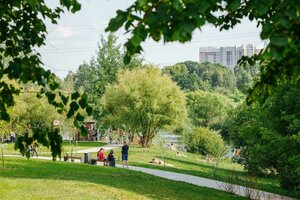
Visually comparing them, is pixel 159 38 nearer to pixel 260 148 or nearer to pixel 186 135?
pixel 260 148

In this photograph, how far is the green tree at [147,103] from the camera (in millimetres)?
46875

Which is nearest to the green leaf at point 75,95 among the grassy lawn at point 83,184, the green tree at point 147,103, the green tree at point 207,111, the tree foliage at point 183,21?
the tree foliage at point 183,21

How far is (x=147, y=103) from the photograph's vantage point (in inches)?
1854

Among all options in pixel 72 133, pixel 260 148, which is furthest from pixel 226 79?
pixel 260 148

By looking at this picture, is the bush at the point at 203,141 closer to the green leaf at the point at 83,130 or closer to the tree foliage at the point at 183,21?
the green leaf at the point at 83,130

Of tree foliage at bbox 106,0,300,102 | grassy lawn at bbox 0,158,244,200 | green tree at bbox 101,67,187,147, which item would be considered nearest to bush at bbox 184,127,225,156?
green tree at bbox 101,67,187,147

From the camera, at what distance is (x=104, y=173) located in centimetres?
2348

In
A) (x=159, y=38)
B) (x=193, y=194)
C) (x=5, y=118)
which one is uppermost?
(x=159, y=38)

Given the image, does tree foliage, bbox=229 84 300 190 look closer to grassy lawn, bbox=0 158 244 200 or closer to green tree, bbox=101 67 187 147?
grassy lawn, bbox=0 158 244 200

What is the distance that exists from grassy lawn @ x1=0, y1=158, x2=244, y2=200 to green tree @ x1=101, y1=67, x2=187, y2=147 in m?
21.8

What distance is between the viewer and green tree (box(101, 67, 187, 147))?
1845 inches

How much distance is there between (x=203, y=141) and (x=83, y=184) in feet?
111

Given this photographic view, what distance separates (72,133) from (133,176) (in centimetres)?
2117

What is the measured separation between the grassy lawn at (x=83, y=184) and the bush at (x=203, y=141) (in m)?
25.7
